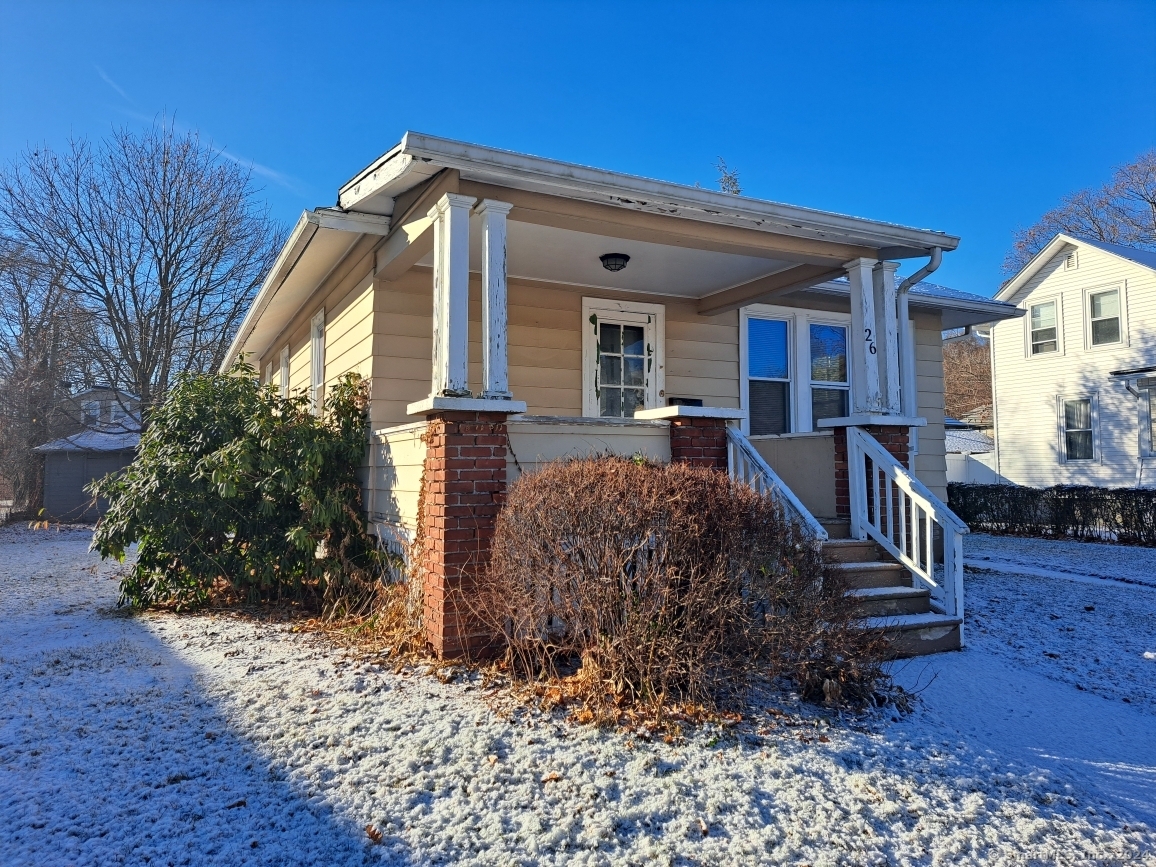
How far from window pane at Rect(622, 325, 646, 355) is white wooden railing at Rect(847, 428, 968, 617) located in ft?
8.28

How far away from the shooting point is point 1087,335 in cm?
1789

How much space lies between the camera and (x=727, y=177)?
2216 centimetres

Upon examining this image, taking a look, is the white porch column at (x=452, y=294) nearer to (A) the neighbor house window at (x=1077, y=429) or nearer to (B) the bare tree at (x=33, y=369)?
(B) the bare tree at (x=33, y=369)

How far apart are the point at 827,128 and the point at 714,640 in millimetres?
15185

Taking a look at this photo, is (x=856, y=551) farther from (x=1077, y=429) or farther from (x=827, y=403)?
(x=1077, y=429)

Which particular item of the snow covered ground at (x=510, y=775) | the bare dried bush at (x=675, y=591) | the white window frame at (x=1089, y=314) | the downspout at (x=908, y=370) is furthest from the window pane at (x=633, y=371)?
the white window frame at (x=1089, y=314)

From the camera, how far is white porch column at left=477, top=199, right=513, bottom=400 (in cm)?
480

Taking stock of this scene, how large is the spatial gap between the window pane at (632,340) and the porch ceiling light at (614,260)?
1.25 meters

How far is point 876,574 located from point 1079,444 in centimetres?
1624

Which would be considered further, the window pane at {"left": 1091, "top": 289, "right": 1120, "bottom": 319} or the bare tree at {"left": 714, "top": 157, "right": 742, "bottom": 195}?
the bare tree at {"left": 714, "top": 157, "right": 742, "bottom": 195}

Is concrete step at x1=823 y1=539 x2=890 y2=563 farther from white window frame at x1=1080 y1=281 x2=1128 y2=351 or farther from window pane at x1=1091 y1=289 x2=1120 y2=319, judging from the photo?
window pane at x1=1091 y1=289 x2=1120 y2=319

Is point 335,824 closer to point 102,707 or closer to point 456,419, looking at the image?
point 102,707

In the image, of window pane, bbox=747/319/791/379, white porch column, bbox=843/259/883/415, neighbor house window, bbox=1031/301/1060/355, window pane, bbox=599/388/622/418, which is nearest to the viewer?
white porch column, bbox=843/259/883/415

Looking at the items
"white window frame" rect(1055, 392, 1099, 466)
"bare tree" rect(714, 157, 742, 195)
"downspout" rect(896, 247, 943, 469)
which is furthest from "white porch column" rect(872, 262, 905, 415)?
"bare tree" rect(714, 157, 742, 195)
